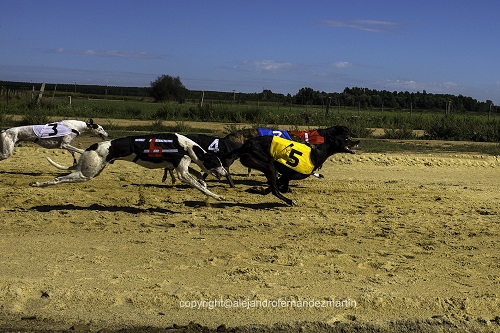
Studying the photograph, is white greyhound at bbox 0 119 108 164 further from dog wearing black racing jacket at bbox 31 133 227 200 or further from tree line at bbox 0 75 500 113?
tree line at bbox 0 75 500 113

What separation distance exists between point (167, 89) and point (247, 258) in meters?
67.9

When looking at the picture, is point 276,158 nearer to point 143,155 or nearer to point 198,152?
point 198,152

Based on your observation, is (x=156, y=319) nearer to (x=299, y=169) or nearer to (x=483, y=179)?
(x=299, y=169)

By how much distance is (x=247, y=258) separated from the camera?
8.47m

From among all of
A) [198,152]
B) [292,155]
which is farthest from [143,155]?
[292,155]

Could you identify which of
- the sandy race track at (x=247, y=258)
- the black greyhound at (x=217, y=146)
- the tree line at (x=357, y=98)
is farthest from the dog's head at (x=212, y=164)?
the tree line at (x=357, y=98)

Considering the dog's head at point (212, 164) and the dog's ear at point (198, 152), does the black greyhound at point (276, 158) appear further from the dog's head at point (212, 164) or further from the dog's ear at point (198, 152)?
the dog's ear at point (198, 152)

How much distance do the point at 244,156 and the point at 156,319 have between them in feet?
18.9

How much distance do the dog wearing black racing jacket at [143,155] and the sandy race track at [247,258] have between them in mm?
555

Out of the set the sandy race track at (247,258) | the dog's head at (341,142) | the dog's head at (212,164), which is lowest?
the sandy race track at (247,258)

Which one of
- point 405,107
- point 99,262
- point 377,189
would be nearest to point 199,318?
point 99,262

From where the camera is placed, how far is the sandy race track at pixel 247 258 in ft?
22.1

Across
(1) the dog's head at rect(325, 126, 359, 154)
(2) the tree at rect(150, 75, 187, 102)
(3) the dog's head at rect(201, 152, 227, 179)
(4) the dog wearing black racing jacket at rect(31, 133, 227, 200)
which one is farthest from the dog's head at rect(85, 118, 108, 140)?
(2) the tree at rect(150, 75, 187, 102)

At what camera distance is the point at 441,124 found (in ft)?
93.7
